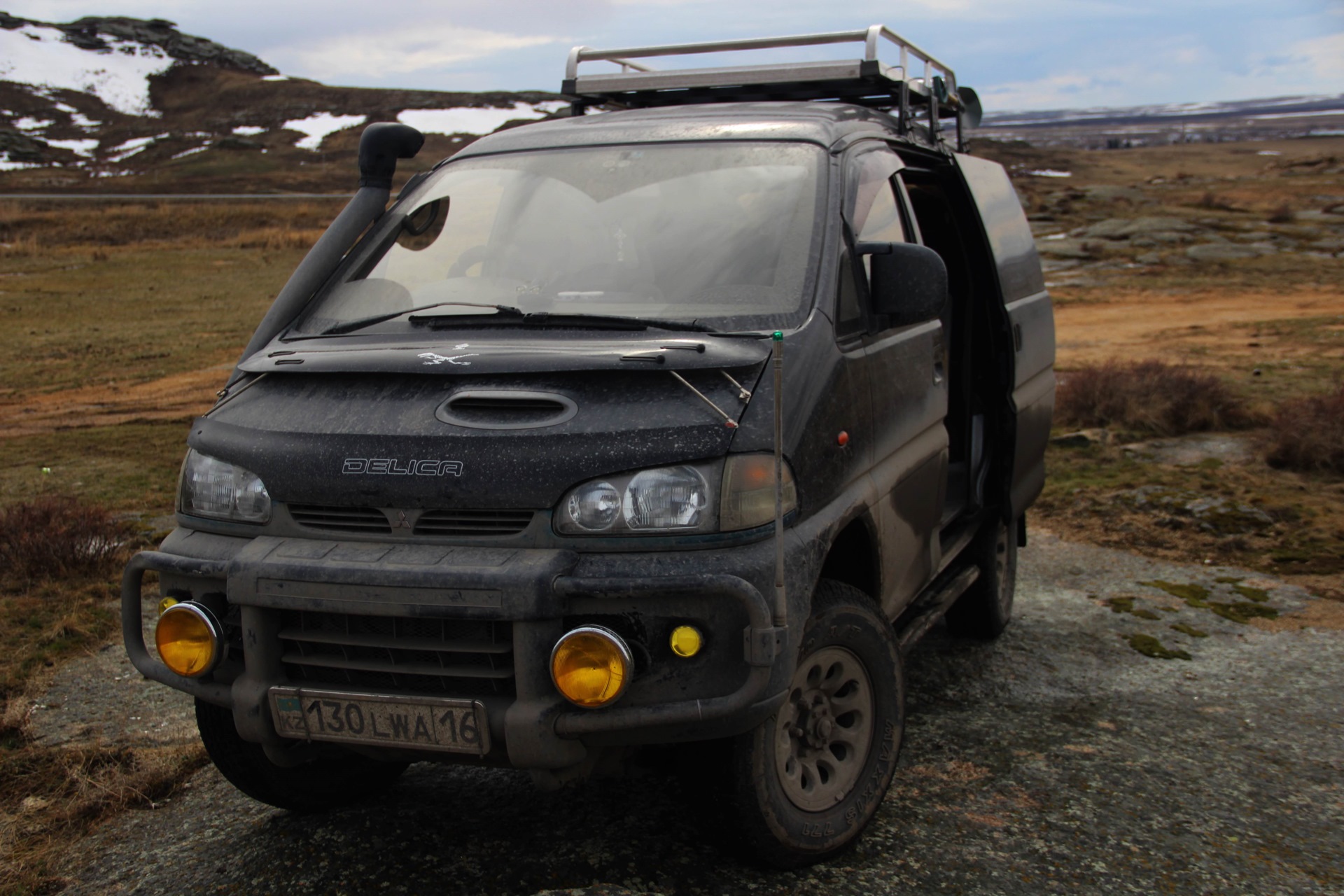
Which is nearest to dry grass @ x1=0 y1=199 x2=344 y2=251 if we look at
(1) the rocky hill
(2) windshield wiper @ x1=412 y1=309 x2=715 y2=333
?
(1) the rocky hill

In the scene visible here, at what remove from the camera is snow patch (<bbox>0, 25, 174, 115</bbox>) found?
302ft

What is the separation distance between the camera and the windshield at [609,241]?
360cm

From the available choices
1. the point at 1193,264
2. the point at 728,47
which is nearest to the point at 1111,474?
the point at 728,47

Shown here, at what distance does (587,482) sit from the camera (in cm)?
291

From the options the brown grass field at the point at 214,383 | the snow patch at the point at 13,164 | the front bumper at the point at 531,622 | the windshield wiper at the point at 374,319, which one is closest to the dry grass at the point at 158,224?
the brown grass field at the point at 214,383

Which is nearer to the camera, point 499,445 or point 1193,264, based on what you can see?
point 499,445

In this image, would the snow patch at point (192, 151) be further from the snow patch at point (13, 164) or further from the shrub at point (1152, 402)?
the shrub at point (1152, 402)

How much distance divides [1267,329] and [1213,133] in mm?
168132

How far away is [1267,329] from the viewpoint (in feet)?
52.6

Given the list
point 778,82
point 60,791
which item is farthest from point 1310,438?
point 60,791

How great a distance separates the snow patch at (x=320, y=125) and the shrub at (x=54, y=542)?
2914 inches

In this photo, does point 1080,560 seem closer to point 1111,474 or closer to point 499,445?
point 1111,474

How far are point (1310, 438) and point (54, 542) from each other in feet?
25.7

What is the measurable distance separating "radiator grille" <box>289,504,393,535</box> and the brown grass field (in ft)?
4.69
